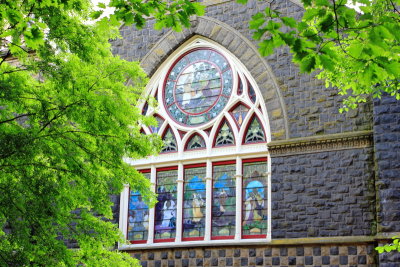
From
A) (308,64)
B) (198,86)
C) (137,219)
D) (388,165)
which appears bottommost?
(308,64)

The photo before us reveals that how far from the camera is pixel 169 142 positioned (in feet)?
54.1

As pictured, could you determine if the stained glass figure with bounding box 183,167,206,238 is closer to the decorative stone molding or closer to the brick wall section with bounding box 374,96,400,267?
the decorative stone molding

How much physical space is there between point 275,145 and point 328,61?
9272 mm

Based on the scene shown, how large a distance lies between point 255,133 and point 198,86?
1.97 metres

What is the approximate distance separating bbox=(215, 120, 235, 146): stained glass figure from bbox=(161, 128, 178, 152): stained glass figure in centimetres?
111

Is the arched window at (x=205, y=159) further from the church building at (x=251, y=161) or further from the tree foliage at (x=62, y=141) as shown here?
the tree foliage at (x=62, y=141)

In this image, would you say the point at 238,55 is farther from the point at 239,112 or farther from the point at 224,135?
the point at 224,135

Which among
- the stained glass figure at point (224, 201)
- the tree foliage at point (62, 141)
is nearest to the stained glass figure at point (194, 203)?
the stained glass figure at point (224, 201)

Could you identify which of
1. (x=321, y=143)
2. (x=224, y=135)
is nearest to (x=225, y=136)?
(x=224, y=135)

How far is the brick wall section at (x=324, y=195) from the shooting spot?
13.6 m

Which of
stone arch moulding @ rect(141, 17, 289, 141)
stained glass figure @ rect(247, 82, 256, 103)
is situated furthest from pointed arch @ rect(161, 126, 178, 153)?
stained glass figure @ rect(247, 82, 256, 103)

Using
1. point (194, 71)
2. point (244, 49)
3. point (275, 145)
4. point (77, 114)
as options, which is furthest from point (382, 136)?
point (77, 114)

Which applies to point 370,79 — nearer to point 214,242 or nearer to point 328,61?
point 328,61

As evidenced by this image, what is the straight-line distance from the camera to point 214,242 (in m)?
14.9
